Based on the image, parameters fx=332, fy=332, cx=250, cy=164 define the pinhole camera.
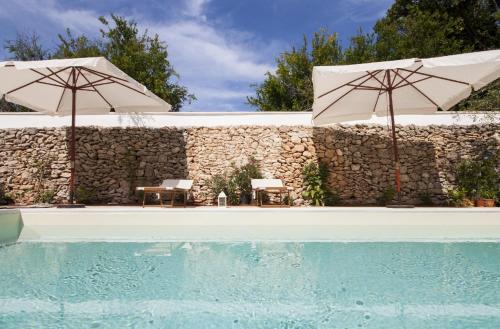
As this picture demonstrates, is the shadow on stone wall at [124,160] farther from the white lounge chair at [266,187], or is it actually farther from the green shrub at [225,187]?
the white lounge chair at [266,187]

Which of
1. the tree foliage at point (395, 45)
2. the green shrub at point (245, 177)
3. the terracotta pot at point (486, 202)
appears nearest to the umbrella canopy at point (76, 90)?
the green shrub at point (245, 177)

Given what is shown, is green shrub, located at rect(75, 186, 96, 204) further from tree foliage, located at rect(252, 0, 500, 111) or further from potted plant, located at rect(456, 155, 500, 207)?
tree foliage, located at rect(252, 0, 500, 111)

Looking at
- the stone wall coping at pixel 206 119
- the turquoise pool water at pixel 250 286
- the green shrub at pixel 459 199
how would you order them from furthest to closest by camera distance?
the stone wall coping at pixel 206 119 → the green shrub at pixel 459 199 → the turquoise pool water at pixel 250 286

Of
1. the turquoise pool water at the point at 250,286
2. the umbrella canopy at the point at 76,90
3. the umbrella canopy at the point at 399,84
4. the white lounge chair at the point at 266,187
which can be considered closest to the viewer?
the turquoise pool water at the point at 250,286

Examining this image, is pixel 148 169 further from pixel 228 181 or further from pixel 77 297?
pixel 77 297

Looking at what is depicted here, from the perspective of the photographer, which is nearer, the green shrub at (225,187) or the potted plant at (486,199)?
the potted plant at (486,199)

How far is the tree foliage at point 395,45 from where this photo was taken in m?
19.2

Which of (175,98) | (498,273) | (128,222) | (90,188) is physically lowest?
(498,273)

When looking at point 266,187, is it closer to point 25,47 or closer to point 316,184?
point 316,184

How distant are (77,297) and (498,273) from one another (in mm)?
4508

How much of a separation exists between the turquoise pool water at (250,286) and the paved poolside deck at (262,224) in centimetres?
56

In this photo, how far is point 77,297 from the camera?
3.06 m

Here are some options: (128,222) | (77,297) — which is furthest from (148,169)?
(77,297)

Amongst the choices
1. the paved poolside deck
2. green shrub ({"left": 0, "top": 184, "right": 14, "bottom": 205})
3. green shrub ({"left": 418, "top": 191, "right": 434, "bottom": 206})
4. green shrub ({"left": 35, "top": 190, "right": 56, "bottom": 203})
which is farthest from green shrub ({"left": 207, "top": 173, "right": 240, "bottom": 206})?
green shrub ({"left": 0, "top": 184, "right": 14, "bottom": 205})
